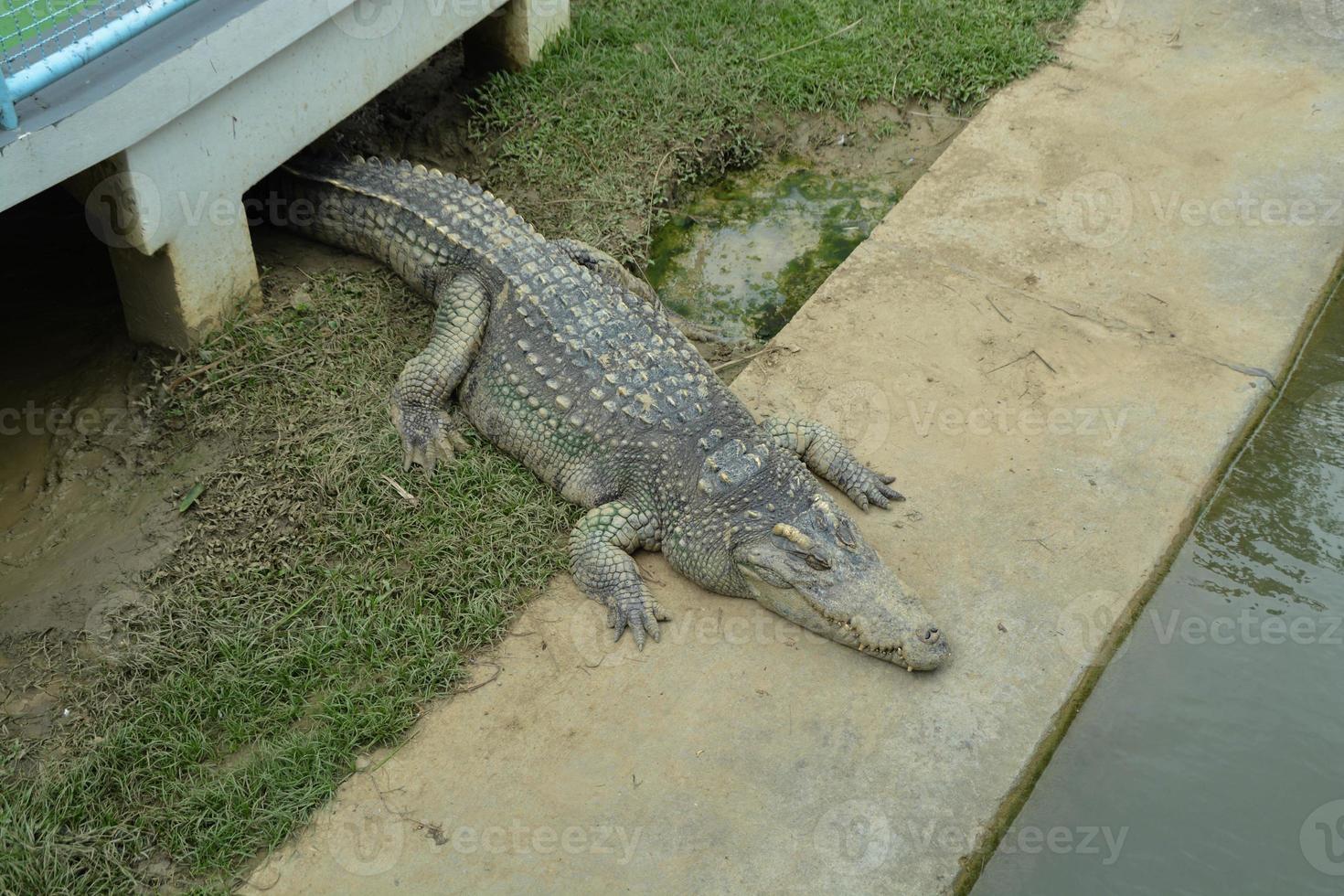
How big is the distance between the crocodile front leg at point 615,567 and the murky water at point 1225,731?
153cm

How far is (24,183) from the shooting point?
13.5 ft

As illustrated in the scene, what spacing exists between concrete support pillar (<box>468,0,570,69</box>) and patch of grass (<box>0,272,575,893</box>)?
93.8 inches

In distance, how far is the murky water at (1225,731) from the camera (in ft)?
12.5

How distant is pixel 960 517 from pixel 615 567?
1467mm

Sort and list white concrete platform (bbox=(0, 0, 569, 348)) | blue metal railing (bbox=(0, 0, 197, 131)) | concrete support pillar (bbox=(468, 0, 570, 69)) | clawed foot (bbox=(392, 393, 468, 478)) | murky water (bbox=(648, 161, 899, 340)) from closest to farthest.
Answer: blue metal railing (bbox=(0, 0, 197, 131)), white concrete platform (bbox=(0, 0, 569, 348)), clawed foot (bbox=(392, 393, 468, 478)), murky water (bbox=(648, 161, 899, 340)), concrete support pillar (bbox=(468, 0, 570, 69))

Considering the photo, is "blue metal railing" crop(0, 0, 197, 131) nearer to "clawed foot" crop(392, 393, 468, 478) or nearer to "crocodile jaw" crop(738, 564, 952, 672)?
"clawed foot" crop(392, 393, 468, 478)

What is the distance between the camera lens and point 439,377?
5.13 m

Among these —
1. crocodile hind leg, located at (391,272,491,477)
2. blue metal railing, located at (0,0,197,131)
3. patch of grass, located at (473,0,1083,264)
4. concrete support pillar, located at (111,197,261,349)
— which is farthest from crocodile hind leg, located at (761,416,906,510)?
blue metal railing, located at (0,0,197,131)

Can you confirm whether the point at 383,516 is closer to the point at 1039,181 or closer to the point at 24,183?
the point at 24,183

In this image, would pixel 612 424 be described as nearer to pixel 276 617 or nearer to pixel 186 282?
pixel 276 617

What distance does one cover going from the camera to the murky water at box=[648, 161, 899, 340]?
6.12m

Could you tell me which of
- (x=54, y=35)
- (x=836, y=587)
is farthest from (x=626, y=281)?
(x=54, y=35)

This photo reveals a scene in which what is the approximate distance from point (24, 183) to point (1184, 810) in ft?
15.3

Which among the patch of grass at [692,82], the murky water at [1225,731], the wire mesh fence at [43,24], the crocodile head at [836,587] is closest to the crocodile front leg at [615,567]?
the crocodile head at [836,587]
